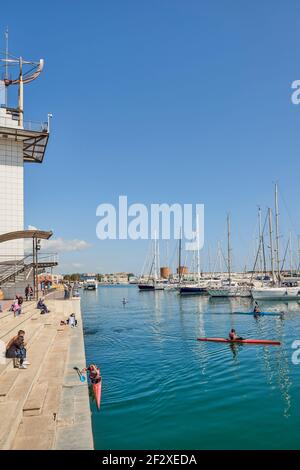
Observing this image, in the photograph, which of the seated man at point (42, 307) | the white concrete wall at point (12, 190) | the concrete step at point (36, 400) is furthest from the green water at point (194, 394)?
the white concrete wall at point (12, 190)

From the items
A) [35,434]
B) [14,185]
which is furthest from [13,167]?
[35,434]

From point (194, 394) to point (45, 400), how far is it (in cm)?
802

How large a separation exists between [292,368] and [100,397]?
40.4 feet

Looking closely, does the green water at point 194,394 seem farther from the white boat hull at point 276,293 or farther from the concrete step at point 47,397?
the white boat hull at point 276,293

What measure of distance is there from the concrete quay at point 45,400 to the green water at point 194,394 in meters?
1.89

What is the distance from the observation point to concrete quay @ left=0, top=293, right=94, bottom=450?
8930 millimetres

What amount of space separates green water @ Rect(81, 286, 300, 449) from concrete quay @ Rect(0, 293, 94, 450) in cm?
189

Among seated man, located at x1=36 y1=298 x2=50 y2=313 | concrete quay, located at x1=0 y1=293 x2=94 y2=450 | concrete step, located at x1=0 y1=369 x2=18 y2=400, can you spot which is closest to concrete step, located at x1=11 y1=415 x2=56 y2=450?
concrete quay, located at x1=0 y1=293 x2=94 y2=450

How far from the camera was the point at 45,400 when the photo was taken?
11844mm

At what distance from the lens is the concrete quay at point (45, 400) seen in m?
8.93

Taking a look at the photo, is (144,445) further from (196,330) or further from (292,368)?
(196,330)

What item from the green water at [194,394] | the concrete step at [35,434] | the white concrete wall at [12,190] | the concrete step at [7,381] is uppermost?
the white concrete wall at [12,190]

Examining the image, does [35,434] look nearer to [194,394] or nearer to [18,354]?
[18,354]
